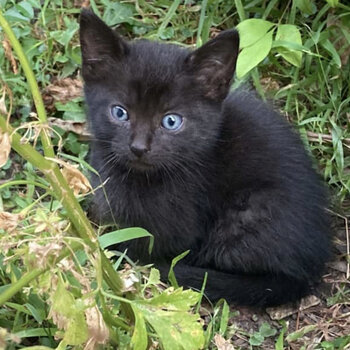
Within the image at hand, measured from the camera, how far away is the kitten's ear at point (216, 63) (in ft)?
8.29

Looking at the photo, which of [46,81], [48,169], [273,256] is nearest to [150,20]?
[46,81]

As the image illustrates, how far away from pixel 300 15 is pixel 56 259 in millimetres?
2280

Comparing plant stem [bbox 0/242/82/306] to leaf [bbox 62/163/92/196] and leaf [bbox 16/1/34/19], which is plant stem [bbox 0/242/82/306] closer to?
leaf [bbox 62/163/92/196]

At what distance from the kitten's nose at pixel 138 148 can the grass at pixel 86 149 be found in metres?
0.30

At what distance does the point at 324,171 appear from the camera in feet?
10.6

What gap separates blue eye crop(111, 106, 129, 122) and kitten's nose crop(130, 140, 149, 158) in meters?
0.14

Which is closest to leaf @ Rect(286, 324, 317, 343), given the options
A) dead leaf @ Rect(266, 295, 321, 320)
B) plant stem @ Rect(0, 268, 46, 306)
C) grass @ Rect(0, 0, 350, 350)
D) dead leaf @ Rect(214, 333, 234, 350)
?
grass @ Rect(0, 0, 350, 350)

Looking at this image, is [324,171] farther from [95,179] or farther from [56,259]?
[56,259]

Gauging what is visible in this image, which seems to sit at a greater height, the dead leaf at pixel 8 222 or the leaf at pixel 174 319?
the dead leaf at pixel 8 222

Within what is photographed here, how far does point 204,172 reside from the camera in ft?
9.18

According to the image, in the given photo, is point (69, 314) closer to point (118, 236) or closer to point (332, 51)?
point (118, 236)

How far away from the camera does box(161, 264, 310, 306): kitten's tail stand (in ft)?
8.98

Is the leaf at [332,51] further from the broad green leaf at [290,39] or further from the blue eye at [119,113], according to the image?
the blue eye at [119,113]

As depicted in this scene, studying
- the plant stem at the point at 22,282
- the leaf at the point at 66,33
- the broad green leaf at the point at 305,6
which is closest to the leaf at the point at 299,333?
the plant stem at the point at 22,282
